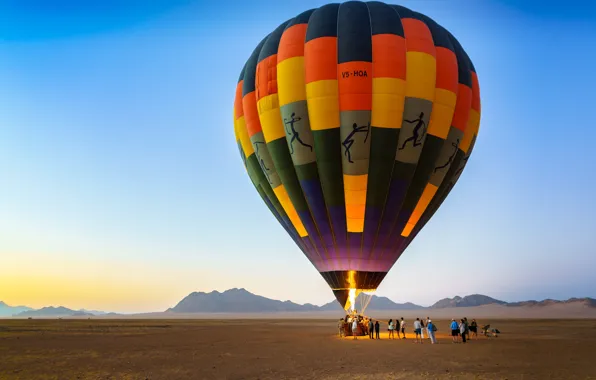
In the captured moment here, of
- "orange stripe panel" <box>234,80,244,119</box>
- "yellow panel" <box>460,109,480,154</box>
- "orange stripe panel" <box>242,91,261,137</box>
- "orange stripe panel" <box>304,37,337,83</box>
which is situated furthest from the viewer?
"orange stripe panel" <box>234,80,244,119</box>

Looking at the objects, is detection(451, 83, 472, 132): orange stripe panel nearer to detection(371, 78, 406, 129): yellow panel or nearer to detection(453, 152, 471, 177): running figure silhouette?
detection(453, 152, 471, 177): running figure silhouette

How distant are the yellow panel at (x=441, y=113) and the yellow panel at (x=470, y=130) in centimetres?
215

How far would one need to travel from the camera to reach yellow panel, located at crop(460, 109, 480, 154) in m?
24.8

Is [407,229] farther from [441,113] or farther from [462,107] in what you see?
[462,107]

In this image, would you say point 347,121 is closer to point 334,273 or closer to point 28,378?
point 334,273

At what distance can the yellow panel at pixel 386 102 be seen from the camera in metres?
21.8

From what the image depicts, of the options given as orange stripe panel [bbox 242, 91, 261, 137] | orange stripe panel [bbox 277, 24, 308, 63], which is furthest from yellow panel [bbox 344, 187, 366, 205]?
orange stripe panel [bbox 277, 24, 308, 63]

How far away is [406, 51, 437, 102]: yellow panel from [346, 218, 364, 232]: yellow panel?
6321 mm

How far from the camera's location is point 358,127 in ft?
71.7

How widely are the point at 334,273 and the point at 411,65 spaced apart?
34.5ft

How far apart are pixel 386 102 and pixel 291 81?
462cm

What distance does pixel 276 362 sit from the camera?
658 inches

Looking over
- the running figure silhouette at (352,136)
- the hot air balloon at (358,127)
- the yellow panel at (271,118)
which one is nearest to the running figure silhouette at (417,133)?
the hot air balloon at (358,127)

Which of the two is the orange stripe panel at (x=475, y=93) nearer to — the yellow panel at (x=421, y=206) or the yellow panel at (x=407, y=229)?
the yellow panel at (x=421, y=206)
